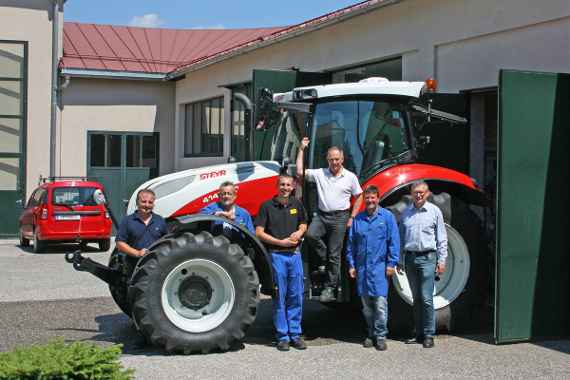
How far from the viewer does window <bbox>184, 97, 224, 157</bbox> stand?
23.3 m

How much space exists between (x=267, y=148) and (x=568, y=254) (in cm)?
346

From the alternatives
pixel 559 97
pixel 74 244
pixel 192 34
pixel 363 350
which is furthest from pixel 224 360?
pixel 192 34

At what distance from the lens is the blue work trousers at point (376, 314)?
8.05m

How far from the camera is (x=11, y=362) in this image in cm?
446

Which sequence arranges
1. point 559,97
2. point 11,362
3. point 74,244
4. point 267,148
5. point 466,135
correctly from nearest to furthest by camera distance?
point 11,362
point 559,97
point 267,148
point 466,135
point 74,244

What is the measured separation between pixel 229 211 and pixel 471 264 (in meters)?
2.70

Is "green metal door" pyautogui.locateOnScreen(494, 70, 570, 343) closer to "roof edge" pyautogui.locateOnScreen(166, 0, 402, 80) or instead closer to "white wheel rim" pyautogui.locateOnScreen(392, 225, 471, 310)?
"white wheel rim" pyautogui.locateOnScreen(392, 225, 471, 310)

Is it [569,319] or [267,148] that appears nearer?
[569,319]

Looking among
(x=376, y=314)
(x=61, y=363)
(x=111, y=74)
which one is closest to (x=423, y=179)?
(x=376, y=314)

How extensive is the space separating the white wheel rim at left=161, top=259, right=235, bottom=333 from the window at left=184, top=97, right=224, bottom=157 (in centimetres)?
1498

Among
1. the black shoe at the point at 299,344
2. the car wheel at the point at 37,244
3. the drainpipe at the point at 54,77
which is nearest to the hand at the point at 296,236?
the black shoe at the point at 299,344

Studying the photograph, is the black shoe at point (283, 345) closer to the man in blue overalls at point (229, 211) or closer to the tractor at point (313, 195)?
the tractor at point (313, 195)

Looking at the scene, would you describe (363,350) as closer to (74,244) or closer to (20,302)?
(20,302)

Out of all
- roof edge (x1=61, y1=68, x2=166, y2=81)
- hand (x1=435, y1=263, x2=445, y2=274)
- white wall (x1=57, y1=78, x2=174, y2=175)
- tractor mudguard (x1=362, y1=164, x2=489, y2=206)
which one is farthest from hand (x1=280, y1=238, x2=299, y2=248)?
white wall (x1=57, y1=78, x2=174, y2=175)
